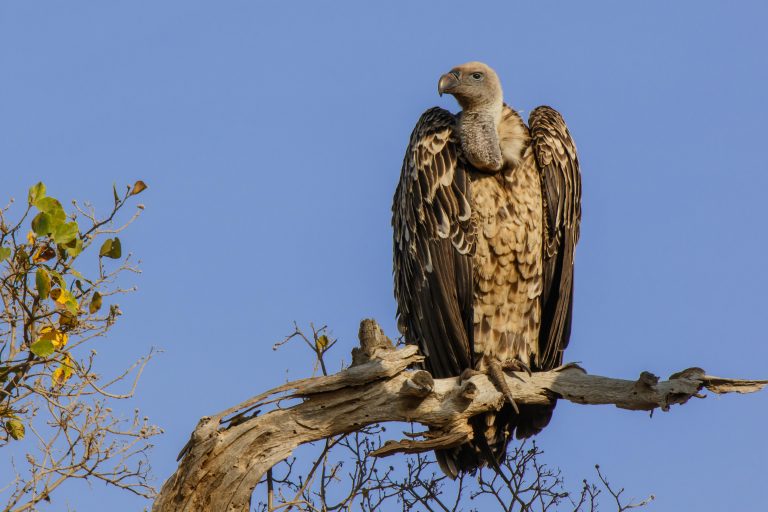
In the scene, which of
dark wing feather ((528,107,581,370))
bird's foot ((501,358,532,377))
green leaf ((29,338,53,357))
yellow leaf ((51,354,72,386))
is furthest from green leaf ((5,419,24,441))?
dark wing feather ((528,107,581,370))

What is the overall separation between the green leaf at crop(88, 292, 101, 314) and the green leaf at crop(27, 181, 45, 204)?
0.62m

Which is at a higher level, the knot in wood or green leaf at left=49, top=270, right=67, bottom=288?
green leaf at left=49, top=270, right=67, bottom=288

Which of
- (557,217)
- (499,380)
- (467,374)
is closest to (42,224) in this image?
(467,374)

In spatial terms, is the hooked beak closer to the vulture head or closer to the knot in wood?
the vulture head

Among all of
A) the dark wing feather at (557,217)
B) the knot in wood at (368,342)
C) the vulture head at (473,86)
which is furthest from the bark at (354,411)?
the vulture head at (473,86)

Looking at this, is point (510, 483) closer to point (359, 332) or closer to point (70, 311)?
point (359, 332)

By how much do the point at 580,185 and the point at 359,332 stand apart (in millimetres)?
2418

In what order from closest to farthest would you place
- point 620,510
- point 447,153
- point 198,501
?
1. point 198,501
2. point 620,510
3. point 447,153

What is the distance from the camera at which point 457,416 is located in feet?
19.9

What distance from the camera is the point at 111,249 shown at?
579cm

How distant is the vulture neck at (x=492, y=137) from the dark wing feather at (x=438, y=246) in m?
0.12

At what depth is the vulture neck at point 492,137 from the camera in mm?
7102

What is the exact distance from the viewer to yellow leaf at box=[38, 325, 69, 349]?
557 cm

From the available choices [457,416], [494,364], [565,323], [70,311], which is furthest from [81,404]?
[565,323]
